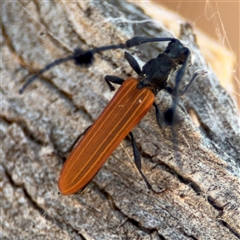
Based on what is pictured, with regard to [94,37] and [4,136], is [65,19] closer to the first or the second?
[94,37]

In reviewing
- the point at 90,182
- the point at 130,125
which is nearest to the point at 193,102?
the point at 130,125

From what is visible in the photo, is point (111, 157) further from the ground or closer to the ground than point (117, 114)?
closer to the ground

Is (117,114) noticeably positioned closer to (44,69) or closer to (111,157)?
(111,157)

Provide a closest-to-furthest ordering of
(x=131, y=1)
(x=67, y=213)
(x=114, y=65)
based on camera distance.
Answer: (x=67, y=213) < (x=114, y=65) < (x=131, y=1)

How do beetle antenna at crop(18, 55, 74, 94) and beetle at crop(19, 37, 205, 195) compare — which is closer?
beetle at crop(19, 37, 205, 195)

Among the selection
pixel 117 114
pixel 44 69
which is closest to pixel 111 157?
pixel 117 114
